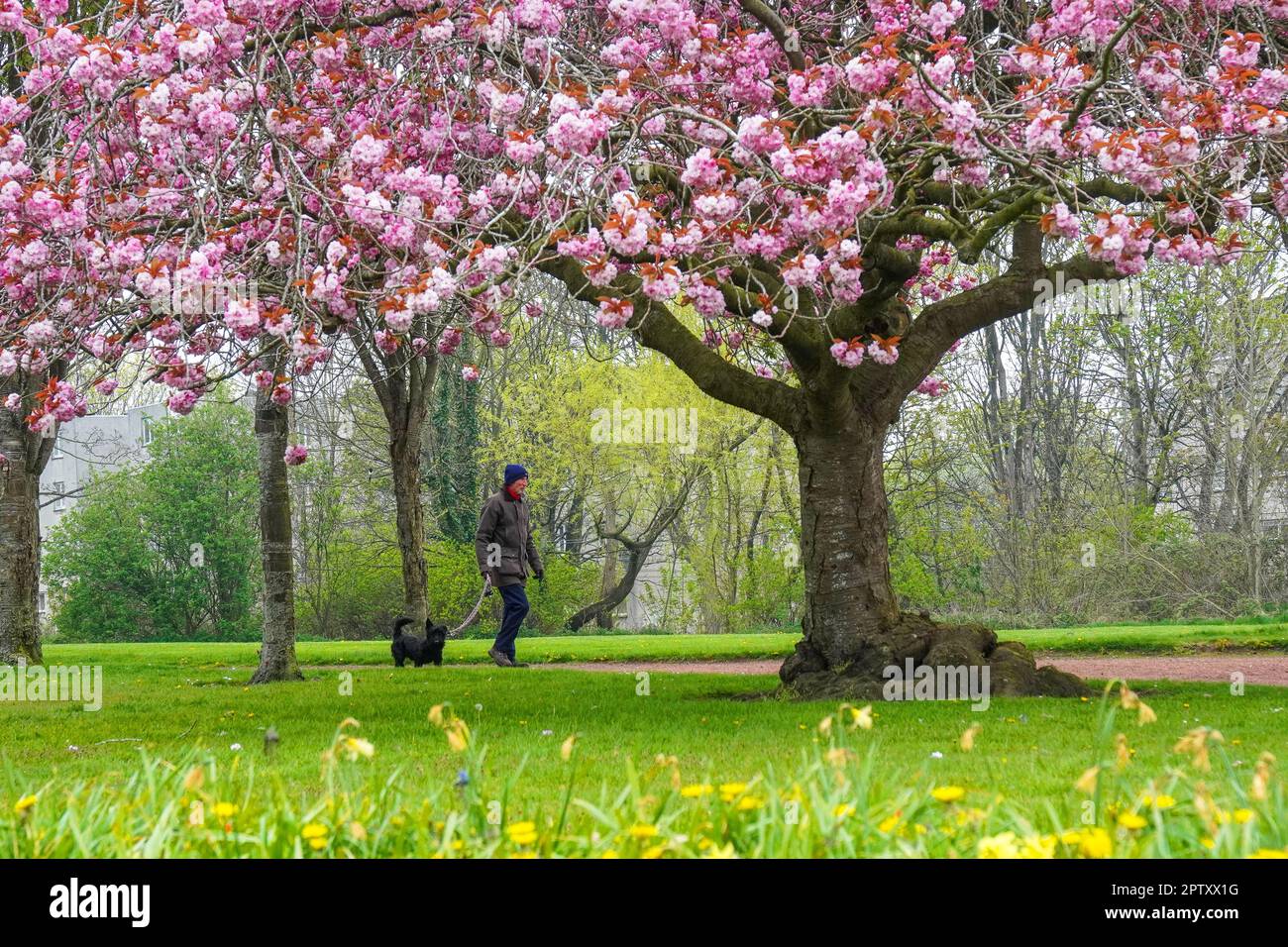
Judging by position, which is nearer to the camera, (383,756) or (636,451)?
(383,756)

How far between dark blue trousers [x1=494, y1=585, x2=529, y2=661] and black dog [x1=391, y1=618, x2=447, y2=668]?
50.0 inches

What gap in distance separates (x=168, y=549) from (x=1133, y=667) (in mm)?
26621

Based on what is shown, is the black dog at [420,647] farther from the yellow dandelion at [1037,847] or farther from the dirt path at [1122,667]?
Answer: the yellow dandelion at [1037,847]

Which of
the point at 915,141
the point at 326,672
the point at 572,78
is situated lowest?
the point at 326,672

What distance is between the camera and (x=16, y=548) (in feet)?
48.7

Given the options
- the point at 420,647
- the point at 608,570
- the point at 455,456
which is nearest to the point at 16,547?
the point at 420,647

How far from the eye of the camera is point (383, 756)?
22.0 feet

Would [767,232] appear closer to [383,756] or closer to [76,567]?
[383,756]

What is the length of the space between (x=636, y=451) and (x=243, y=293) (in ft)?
74.2

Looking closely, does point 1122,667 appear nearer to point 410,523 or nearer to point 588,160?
point 410,523

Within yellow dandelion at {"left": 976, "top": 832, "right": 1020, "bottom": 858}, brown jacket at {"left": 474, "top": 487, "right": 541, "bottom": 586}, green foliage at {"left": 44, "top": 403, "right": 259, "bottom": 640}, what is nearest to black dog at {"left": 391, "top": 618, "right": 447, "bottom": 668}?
brown jacket at {"left": 474, "top": 487, "right": 541, "bottom": 586}
